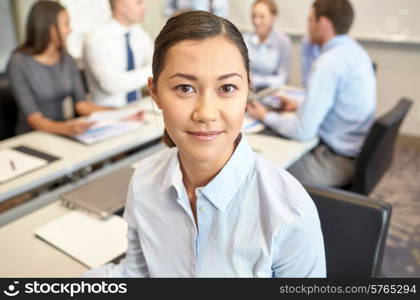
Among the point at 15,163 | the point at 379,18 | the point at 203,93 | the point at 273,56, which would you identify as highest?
the point at 203,93

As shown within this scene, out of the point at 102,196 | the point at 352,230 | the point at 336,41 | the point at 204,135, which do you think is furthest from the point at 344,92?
the point at 204,135

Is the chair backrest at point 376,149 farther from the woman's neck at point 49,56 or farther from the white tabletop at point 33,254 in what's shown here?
the woman's neck at point 49,56

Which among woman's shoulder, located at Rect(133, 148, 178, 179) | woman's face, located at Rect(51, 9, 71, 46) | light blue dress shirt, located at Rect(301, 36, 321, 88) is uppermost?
woman's face, located at Rect(51, 9, 71, 46)

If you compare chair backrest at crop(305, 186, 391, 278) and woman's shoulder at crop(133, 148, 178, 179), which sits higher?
woman's shoulder at crop(133, 148, 178, 179)

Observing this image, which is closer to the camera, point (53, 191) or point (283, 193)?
point (283, 193)

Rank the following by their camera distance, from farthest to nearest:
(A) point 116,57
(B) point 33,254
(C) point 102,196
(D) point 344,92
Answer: (A) point 116,57 → (D) point 344,92 → (C) point 102,196 → (B) point 33,254

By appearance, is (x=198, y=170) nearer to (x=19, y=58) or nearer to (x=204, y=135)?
(x=204, y=135)

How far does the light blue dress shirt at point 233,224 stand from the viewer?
0.80 meters

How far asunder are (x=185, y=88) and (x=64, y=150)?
1.29 metres

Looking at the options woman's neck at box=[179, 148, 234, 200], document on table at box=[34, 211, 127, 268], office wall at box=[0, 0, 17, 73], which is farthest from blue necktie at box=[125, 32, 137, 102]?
office wall at box=[0, 0, 17, 73]

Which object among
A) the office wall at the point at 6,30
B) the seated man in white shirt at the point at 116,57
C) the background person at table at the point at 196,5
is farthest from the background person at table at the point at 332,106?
the office wall at the point at 6,30

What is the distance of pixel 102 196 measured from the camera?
1.45 metres

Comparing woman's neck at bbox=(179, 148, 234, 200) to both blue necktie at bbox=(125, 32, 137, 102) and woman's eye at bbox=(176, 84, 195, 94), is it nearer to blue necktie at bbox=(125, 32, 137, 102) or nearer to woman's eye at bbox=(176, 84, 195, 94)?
woman's eye at bbox=(176, 84, 195, 94)

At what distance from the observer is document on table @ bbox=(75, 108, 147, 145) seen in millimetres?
1958
